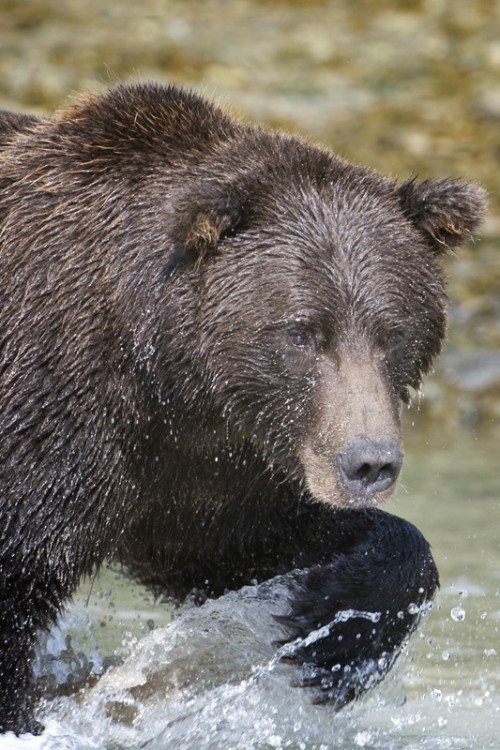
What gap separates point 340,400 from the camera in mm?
5465

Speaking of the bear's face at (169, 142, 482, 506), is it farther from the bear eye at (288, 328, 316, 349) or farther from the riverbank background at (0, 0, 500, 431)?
the riverbank background at (0, 0, 500, 431)

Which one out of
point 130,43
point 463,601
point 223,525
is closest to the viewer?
point 223,525

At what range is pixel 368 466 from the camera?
17.5ft

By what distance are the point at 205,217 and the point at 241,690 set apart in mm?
2184

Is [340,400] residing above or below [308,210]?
below

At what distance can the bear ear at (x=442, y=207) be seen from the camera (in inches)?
237

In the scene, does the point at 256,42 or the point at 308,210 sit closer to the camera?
the point at 308,210

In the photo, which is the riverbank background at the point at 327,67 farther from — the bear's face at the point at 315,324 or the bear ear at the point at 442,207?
the bear's face at the point at 315,324

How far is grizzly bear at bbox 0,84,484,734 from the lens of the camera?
5.59 meters

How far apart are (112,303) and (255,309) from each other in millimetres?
584

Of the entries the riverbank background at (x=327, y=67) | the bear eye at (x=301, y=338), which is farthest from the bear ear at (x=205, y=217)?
the riverbank background at (x=327, y=67)

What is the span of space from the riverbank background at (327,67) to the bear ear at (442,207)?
863 cm

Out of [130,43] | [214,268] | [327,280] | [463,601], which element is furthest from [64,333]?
[130,43]

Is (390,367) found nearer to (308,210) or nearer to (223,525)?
(308,210)
